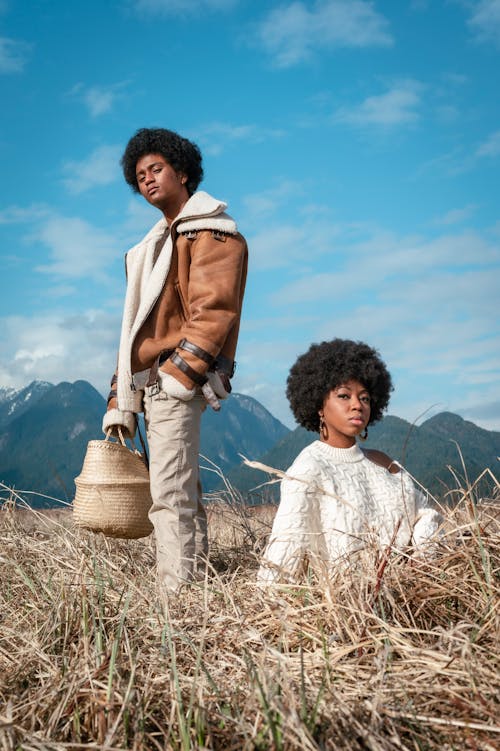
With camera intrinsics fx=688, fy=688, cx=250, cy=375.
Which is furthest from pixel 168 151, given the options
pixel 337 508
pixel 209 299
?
pixel 337 508

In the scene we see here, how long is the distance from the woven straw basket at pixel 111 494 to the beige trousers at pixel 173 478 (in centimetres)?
14

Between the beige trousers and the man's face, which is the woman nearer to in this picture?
the beige trousers

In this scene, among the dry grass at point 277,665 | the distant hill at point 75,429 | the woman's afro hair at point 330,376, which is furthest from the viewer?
the distant hill at point 75,429

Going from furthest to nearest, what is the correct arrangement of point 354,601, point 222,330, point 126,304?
point 126,304
point 222,330
point 354,601

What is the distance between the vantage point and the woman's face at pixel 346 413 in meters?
2.93

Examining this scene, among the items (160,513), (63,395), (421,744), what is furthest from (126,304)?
(63,395)

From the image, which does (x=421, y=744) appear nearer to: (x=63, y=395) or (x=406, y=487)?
(x=406, y=487)

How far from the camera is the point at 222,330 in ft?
10.6

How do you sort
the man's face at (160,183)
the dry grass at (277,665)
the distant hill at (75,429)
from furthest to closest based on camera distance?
1. the distant hill at (75,429)
2. the man's face at (160,183)
3. the dry grass at (277,665)

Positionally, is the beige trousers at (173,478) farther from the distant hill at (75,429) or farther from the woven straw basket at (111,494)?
the distant hill at (75,429)

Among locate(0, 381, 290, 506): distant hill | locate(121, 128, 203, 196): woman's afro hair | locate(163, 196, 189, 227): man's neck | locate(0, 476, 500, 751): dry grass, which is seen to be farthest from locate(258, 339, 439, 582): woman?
locate(0, 381, 290, 506): distant hill

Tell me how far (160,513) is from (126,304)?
1118 millimetres

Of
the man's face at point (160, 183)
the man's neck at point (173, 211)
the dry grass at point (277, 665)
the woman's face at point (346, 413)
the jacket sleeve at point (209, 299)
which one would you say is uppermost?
the man's face at point (160, 183)

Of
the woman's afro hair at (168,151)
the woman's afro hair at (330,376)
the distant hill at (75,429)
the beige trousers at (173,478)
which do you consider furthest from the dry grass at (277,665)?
the distant hill at (75,429)
